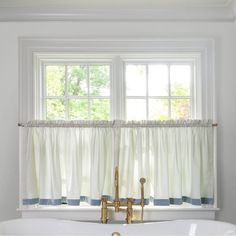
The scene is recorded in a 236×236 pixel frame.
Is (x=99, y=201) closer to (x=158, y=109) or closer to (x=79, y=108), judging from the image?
(x=79, y=108)

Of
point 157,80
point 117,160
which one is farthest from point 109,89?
point 117,160

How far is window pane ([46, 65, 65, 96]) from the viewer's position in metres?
3.25

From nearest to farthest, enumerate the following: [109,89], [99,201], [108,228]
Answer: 1. [108,228]
2. [99,201]
3. [109,89]

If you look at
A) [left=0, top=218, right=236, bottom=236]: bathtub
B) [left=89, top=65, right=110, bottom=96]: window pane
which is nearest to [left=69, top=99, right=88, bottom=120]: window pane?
[left=89, top=65, right=110, bottom=96]: window pane

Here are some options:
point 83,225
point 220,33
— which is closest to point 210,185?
point 83,225

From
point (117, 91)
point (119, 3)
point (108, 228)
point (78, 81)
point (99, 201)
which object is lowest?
point (108, 228)

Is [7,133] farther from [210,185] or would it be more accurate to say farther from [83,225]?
[210,185]

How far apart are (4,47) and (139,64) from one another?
1201mm

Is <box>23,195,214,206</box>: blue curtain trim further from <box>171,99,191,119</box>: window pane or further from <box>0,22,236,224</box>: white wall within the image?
<box>171,99,191,119</box>: window pane

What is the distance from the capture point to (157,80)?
3.25 m

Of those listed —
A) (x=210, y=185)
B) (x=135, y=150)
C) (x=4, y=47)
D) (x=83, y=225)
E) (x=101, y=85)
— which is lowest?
(x=83, y=225)

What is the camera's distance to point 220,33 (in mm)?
3135

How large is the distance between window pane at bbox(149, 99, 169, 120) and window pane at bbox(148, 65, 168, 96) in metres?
0.06

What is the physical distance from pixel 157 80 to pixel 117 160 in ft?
2.70
